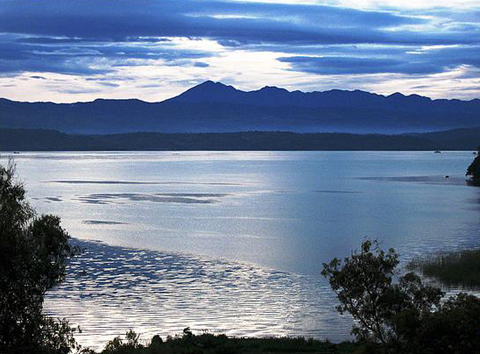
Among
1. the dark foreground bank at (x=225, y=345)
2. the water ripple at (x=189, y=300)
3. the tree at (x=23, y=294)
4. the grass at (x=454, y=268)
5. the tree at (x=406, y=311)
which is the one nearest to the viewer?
the tree at (x=406, y=311)

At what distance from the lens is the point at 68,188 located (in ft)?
452

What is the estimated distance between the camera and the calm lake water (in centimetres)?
3788

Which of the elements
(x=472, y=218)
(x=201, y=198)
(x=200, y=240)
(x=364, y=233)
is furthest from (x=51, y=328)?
(x=201, y=198)

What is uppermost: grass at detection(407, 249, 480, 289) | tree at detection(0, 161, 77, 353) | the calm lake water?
tree at detection(0, 161, 77, 353)

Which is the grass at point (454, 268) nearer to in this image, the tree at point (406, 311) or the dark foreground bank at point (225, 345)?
the dark foreground bank at point (225, 345)

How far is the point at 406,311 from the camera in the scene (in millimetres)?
22328

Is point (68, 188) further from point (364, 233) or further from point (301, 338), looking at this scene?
point (301, 338)

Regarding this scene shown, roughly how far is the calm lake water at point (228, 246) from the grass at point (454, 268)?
358cm

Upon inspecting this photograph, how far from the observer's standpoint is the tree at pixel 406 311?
21688mm

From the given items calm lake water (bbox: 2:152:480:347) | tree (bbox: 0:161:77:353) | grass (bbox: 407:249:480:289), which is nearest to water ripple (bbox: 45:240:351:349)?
calm lake water (bbox: 2:152:480:347)

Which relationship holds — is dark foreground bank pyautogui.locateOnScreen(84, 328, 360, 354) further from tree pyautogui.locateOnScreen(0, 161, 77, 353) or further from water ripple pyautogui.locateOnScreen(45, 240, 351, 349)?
water ripple pyautogui.locateOnScreen(45, 240, 351, 349)

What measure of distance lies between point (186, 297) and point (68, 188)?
99.1 metres

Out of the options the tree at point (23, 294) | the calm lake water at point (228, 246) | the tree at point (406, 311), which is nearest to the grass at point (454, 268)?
the calm lake water at point (228, 246)

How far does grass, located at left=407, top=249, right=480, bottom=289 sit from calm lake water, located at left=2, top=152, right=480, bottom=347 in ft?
11.7
